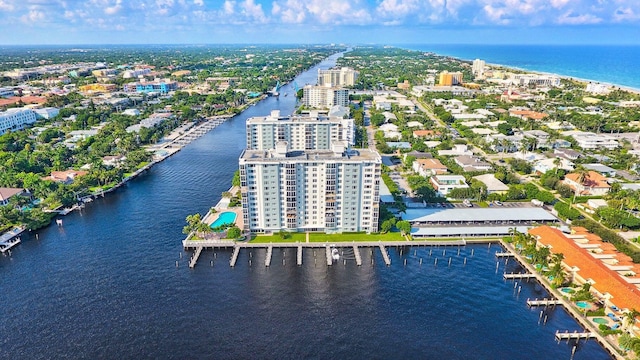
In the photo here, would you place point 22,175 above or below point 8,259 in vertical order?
above

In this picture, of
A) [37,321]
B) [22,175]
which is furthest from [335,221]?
[22,175]

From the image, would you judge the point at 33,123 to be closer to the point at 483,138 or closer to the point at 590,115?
the point at 483,138

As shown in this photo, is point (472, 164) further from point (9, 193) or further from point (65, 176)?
point (9, 193)

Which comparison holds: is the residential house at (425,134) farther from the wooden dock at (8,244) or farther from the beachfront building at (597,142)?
the wooden dock at (8,244)

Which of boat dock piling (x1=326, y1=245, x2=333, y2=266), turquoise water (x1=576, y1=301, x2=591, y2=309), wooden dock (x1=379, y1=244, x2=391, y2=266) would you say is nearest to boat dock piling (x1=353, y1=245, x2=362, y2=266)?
wooden dock (x1=379, y1=244, x2=391, y2=266)

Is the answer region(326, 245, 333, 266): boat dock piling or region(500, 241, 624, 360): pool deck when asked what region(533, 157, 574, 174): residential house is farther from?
region(326, 245, 333, 266): boat dock piling

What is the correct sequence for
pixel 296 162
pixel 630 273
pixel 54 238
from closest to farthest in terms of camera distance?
pixel 630 273, pixel 296 162, pixel 54 238
